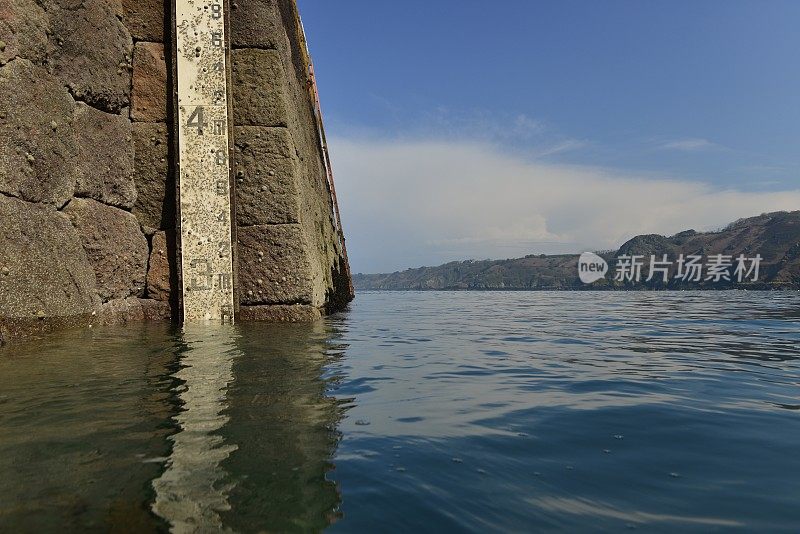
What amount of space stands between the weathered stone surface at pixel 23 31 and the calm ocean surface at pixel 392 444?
2.99m

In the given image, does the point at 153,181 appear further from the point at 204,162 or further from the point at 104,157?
the point at 204,162

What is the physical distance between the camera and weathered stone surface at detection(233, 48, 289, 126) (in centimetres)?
751

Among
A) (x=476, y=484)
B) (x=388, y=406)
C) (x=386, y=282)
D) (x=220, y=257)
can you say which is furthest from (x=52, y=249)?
(x=386, y=282)

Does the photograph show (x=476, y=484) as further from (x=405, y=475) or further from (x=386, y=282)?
(x=386, y=282)

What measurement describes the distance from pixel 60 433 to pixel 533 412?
6.79 feet

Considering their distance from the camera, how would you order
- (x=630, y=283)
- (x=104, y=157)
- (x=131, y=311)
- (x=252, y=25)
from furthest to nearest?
1. (x=630, y=283)
2. (x=252, y=25)
3. (x=131, y=311)
4. (x=104, y=157)

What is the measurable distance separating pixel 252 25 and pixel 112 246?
147 inches

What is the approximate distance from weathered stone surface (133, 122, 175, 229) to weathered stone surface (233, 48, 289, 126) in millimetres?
1150

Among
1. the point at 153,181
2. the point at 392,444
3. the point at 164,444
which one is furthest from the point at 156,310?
the point at 392,444

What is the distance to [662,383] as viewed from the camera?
3342 millimetres

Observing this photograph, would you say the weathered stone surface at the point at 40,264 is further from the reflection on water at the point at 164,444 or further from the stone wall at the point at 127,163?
the reflection on water at the point at 164,444

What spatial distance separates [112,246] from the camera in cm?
664

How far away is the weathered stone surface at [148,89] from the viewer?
24.1 ft

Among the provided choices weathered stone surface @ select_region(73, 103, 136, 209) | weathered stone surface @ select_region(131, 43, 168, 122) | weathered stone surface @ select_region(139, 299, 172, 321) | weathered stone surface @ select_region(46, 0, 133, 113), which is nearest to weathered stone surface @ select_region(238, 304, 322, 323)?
weathered stone surface @ select_region(139, 299, 172, 321)
